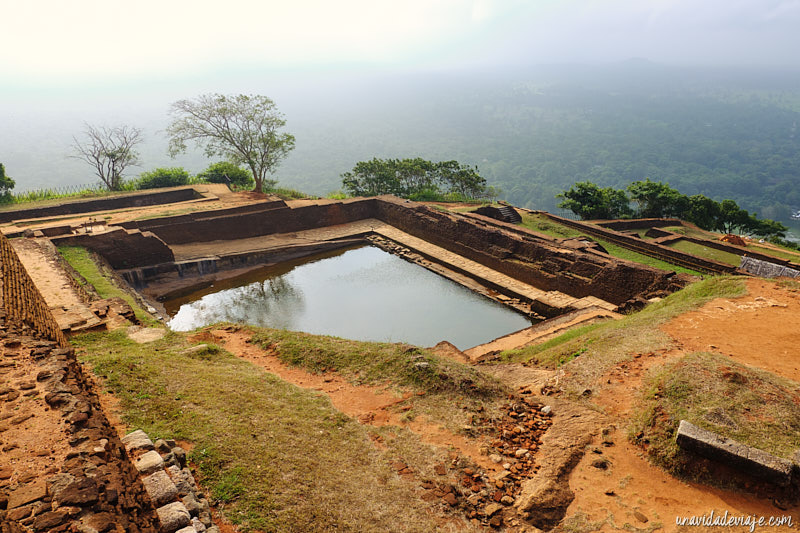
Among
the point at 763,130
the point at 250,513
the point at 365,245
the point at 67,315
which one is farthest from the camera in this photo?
the point at 763,130

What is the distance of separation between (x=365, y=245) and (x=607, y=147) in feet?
419

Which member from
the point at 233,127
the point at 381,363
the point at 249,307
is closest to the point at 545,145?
the point at 233,127

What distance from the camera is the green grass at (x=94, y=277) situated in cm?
1130

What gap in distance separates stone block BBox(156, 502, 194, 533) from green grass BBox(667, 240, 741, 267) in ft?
57.2

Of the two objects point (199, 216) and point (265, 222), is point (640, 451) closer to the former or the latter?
point (265, 222)

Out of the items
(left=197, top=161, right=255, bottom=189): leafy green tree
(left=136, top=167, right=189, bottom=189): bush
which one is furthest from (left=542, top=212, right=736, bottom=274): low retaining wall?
(left=136, top=167, right=189, bottom=189): bush

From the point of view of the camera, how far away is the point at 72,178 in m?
84.8

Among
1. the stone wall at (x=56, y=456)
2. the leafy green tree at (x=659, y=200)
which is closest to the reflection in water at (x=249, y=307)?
the stone wall at (x=56, y=456)

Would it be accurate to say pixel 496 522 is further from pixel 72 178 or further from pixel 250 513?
pixel 72 178

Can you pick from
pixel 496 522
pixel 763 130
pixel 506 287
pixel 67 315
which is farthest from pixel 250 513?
pixel 763 130

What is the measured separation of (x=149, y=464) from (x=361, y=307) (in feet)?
30.7

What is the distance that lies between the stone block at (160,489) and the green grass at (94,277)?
275 inches

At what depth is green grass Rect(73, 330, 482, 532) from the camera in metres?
4.31

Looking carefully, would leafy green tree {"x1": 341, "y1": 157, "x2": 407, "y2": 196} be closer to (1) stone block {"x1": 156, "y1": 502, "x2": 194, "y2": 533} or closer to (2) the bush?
(2) the bush
